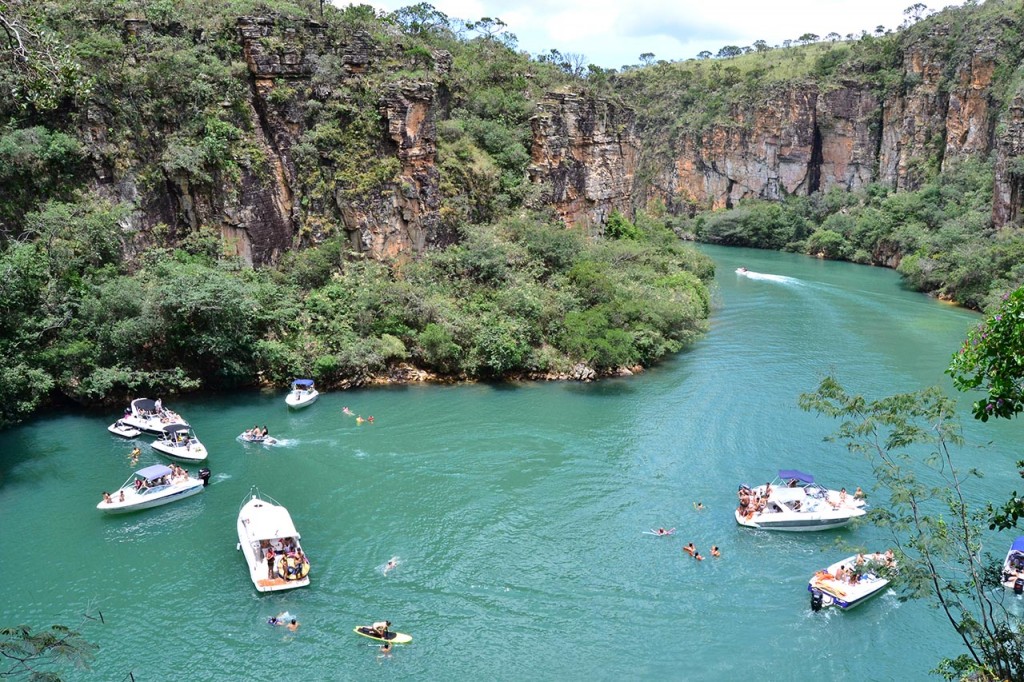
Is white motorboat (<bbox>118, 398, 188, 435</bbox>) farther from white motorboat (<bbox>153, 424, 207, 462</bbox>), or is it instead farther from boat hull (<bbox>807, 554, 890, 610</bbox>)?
boat hull (<bbox>807, 554, 890, 610</bbox>)

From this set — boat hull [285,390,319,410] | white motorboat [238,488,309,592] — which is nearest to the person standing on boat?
white motorboat [238,488,309,592]

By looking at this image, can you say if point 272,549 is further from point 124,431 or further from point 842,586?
point 842,586

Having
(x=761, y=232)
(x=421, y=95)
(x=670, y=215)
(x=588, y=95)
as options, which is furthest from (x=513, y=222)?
(x=670, y=215)

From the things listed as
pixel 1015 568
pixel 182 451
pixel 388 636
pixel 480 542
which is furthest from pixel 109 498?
pixel 1015 568

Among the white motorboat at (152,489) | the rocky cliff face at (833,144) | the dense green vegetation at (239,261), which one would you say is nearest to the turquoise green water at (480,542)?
the white motorboat at (152,489)

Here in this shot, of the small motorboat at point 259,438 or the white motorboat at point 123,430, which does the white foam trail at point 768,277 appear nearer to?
the small motorboat at point 259,438

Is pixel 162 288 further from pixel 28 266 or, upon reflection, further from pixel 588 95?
pixel 588 95
